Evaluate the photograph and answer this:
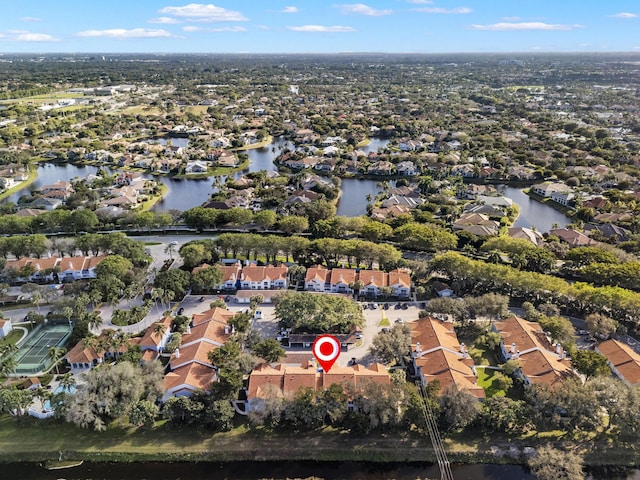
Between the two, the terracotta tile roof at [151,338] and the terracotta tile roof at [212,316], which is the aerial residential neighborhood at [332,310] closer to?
the terracotta tile roof at [151,338]

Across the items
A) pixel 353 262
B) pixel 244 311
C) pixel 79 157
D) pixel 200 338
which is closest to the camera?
pixel 200 338

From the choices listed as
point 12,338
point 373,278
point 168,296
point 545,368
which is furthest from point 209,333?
point 545,368

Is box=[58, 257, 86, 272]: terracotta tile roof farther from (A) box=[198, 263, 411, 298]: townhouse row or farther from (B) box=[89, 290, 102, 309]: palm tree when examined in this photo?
(A) box=[198, 263, 411, 298]: townhouse row

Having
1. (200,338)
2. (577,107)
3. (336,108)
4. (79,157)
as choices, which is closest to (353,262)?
(200,338)

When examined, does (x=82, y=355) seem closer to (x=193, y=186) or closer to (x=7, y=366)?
(x=7, y=366)

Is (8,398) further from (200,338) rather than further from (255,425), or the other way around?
(255,425)

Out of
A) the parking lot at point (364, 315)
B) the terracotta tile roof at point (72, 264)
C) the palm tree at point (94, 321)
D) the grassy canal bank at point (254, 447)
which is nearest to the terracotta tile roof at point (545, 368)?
the grassy canal bank at point (254, 447)
